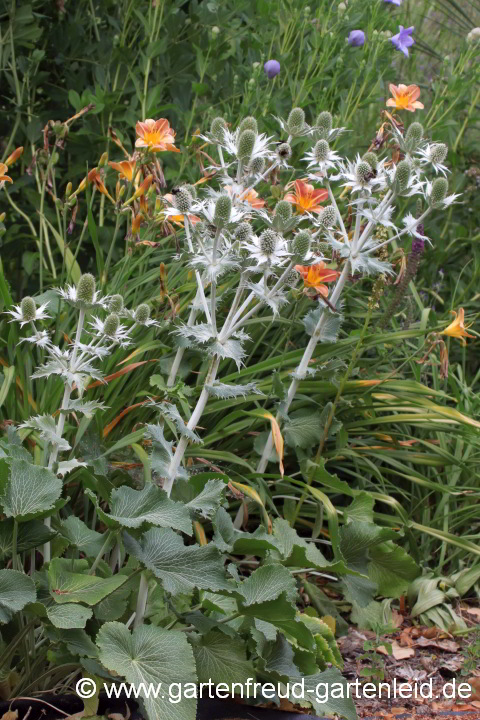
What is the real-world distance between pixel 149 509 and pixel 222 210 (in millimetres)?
637

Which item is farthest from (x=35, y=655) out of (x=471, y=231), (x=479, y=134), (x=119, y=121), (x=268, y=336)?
(x=479, y=134)

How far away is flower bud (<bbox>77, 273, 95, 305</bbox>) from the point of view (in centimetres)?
173

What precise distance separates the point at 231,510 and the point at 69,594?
110 centimetres

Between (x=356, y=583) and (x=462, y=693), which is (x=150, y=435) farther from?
(x=462, y=693)

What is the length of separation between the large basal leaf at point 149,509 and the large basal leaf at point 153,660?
21 cm

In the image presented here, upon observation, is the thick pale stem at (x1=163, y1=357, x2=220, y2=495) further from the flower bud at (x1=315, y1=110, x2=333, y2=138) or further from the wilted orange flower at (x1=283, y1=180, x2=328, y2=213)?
the flower bud at (x1=315, y1=110, x2=333, y2=138)

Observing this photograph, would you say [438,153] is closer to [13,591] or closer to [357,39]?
[357,39]

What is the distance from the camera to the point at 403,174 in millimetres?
2027

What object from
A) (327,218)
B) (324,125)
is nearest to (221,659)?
(327,218)

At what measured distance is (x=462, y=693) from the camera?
2205 mm

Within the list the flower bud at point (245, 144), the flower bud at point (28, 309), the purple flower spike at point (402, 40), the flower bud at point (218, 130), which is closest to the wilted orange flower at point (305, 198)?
the flower bud at point (218, 130)

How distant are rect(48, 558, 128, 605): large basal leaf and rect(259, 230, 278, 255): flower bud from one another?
2.41 ft

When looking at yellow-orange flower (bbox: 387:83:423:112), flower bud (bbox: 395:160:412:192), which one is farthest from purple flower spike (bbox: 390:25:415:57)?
flower bud (bbox: 395:160:412:192)

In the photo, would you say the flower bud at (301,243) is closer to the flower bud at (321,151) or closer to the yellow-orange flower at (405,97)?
the flower bud at (321,151)
